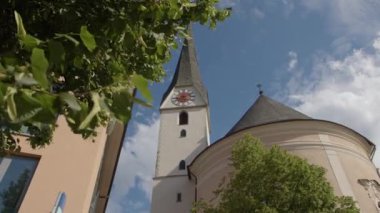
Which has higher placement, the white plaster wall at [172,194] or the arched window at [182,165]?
the arched window at [182,165]

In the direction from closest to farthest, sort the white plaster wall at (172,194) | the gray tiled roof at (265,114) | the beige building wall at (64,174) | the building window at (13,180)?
the building window at (13,180), the beige building wall at (64,174), the gray tiled roof at (265,114), the white plaster wall at (172,194)

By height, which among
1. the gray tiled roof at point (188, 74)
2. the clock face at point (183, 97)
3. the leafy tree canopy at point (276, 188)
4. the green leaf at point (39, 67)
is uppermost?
the gray tiled roof at point (188, 74)

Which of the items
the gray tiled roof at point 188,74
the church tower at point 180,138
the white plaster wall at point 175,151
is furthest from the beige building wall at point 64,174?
the gray tiled roof at point 188,74

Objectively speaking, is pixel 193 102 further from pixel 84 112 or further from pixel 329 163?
pixel 84 112

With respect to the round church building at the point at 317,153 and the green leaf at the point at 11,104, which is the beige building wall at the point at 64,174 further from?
the round church building at the point at 317,153

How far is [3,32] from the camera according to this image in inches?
104

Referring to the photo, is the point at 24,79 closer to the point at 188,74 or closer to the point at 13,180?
the point at 13,180

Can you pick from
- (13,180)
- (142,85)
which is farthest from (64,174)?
(142,85)

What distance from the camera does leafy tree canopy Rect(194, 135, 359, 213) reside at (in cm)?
1123

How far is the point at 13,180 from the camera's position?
5781 mm

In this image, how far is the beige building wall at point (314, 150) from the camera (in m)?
19.6

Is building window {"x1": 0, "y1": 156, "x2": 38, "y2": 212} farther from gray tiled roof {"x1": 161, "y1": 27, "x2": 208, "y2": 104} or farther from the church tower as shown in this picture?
gray tiled roof {"x1": 161, "y1": 27, "x2": 208, "y2": 104}

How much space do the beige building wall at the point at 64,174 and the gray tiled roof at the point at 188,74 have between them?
1102 inches

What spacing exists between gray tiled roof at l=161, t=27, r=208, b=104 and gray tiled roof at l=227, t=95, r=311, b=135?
8.19m
